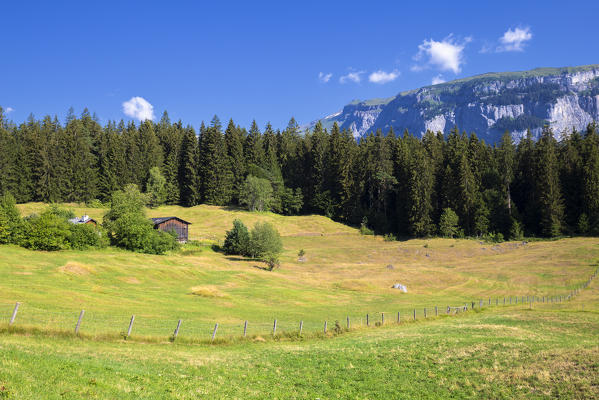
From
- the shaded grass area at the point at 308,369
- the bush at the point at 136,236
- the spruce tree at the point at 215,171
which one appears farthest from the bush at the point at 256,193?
the shaded grass area at the point at 308,369

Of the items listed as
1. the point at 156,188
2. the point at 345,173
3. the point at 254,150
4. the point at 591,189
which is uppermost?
the point at 254,150

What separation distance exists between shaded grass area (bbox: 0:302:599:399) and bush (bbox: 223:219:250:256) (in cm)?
5229

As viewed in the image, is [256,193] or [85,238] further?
[256,193]

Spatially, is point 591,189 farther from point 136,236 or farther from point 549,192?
point 136,236

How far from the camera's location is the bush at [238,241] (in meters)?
75.2

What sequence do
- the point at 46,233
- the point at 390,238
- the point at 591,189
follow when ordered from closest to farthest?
the point at 46,233 < the point at 591,189 < the point at 390,238

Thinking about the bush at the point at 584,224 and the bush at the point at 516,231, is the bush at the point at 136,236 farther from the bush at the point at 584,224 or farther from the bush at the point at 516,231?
the bush at the point at 584,224

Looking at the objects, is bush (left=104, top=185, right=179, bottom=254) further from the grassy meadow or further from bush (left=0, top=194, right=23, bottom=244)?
bush (left=0, top=194, right=23, bottom=244)

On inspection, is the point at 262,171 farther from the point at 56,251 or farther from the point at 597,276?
the point at 597,276

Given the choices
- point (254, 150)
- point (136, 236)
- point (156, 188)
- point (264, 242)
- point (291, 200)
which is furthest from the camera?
point (254, 150)

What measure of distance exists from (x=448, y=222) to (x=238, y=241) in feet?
172

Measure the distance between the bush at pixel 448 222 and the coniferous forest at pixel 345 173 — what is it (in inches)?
20.4

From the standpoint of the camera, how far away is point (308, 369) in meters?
17.3

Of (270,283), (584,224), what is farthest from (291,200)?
(584,224)
